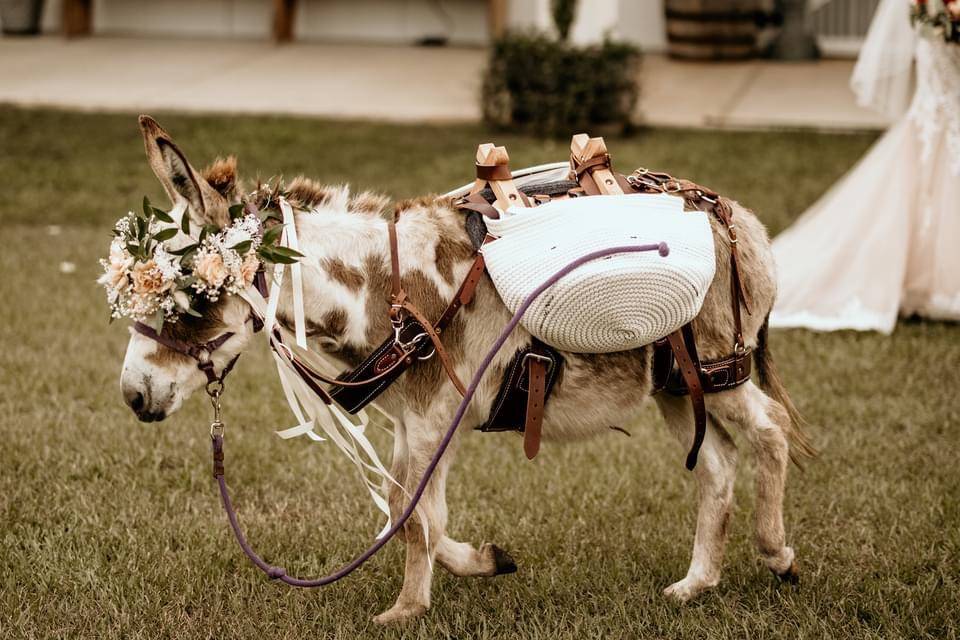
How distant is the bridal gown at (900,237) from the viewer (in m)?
7.14

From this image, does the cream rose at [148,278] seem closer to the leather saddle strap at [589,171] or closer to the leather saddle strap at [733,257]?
the leather saddle strap at [589,171]

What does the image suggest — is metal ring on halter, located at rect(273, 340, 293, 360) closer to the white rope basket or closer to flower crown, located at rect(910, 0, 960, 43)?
the white rope basket

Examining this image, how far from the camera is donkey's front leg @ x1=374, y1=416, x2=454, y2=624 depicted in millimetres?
3795

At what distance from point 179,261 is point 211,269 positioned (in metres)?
0.11

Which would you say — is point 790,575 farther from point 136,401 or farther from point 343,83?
point 343,83

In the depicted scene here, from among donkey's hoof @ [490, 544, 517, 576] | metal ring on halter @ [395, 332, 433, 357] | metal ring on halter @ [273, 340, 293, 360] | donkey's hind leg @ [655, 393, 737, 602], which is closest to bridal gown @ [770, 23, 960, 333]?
donkey's hind leg @ [655, 393, 737, 602]

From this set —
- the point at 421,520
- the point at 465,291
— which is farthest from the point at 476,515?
the point at 465,291

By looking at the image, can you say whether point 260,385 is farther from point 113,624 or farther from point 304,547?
point 113,624

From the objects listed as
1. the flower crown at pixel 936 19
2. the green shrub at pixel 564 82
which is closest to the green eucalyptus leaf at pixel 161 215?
the flower crown at pixel 936 19

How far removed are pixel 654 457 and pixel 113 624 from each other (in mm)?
2393

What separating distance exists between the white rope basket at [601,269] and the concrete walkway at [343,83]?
28.4 feet

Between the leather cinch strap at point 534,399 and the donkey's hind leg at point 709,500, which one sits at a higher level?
the leather cinch strap at point 534,399

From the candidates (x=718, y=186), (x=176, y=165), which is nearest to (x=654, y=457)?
(x=176, y=165)

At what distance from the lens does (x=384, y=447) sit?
564cm
